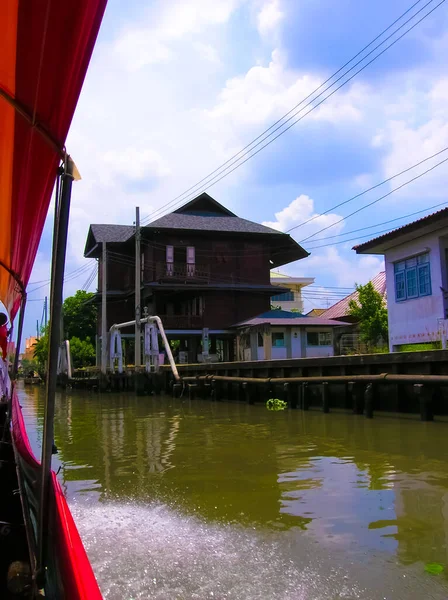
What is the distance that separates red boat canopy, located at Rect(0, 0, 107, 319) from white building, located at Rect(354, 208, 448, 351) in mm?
13490

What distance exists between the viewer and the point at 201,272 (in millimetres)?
34125

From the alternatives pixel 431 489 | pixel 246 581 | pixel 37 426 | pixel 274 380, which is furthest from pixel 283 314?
pixel 246 581

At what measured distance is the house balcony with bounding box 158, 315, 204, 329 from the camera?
32.9 meters

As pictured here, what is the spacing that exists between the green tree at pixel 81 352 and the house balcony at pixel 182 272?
19.2 metres

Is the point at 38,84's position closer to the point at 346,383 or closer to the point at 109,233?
the point at 346,383

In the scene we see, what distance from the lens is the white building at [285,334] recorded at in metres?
29.1

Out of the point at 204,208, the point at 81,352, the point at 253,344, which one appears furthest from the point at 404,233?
the point at 81,352

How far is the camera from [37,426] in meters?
12.8

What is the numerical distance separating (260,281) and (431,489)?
102 feet

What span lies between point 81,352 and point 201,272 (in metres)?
19.9

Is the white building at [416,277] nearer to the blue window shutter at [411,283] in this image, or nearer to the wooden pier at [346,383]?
the blue window shutter at [411,283]

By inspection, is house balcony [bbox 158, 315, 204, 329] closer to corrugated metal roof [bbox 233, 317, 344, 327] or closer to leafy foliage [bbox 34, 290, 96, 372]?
corrugated metal roof [bbox 233, 317, 344, 327]

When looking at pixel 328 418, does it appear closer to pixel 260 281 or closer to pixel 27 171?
pixel 27 171

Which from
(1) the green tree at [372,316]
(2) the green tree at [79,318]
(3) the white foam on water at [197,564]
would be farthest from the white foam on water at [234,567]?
(2) the green tree at [79,318]
